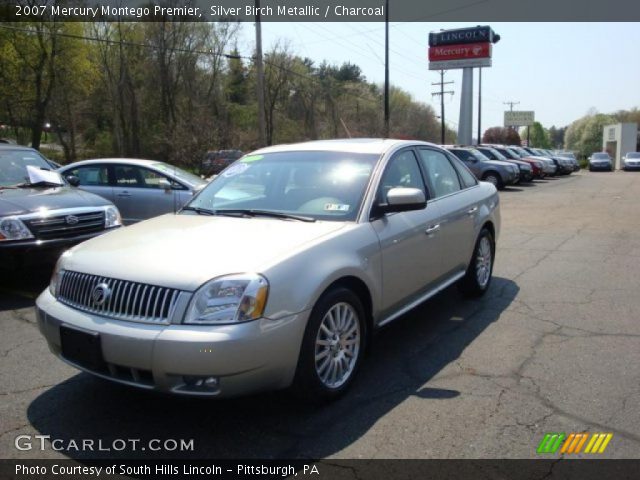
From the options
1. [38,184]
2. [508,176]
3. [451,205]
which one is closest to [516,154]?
[508,176]

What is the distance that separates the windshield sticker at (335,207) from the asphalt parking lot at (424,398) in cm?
121

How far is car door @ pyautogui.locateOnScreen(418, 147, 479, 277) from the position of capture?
16.1 feet

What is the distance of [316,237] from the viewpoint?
11.3 feet

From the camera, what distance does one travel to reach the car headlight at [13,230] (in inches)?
223

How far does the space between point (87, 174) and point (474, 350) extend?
8015 mm

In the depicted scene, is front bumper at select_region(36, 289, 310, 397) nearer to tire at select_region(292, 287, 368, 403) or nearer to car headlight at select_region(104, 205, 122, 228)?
tire at select_region(292, 287, 368, 403)

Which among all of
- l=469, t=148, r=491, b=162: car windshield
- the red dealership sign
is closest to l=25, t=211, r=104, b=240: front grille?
l=469, t=148, r=491, b=162: car windshield

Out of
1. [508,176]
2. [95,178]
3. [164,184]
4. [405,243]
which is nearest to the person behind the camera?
[405,243]

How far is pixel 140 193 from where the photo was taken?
9.41 m

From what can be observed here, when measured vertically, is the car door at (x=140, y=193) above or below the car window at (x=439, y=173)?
below

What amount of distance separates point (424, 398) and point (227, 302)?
1506 mm

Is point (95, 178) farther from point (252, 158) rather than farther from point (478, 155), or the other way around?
point (478, 155)

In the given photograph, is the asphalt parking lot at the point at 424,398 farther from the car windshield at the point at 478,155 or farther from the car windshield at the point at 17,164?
the car windshield at the point at 478,155

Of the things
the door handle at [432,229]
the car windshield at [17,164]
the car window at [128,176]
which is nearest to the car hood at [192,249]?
the door handle at [432,229]
